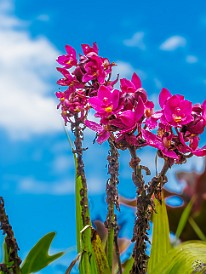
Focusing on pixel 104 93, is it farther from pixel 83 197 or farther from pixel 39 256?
pixel 39 256

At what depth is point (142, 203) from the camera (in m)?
0.87

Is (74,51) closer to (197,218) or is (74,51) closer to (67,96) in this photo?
(67,96)

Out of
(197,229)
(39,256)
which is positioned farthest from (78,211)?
(197,229)

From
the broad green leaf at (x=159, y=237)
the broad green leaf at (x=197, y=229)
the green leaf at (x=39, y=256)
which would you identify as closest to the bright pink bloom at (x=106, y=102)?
the broad green leaf at (x=159, y=237)

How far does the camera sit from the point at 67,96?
3.57 ft

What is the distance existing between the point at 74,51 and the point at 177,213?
82 centimetres

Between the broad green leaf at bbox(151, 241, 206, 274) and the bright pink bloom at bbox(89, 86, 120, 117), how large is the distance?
0.95ft

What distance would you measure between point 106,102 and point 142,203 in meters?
0.15

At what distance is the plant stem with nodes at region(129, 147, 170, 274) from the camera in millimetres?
855

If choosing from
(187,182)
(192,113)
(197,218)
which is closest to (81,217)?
(192,113)

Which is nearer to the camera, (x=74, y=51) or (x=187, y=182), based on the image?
(x=74, y=51)

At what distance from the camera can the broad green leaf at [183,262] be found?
977mm

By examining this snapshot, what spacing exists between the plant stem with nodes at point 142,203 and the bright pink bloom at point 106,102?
0.20ft

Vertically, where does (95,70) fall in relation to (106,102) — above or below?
above
